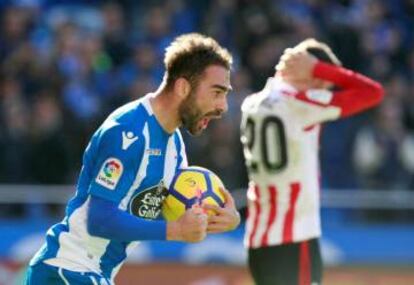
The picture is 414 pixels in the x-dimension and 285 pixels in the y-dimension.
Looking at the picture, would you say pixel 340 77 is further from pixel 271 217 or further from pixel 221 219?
pixel 221 219

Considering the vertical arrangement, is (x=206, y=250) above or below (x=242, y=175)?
below

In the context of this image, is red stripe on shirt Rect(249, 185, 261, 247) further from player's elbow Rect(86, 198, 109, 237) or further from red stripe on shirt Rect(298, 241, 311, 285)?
player's elbow Rect(86, 198, 109, 237)

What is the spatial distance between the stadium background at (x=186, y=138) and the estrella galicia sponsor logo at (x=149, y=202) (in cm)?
577

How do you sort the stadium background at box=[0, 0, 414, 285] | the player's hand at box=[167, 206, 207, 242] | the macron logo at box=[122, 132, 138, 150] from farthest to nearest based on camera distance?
the stadium background at box=[0, 0, 414, 285] → the macron logo at box=[122, 132, 138, 150] → the player's hand at box=[167, 206, 207, 242]

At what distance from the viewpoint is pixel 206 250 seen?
12203 mm

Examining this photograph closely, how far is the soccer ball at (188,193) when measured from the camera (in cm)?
589

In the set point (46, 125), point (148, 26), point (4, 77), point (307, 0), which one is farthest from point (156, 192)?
point (307, 0)

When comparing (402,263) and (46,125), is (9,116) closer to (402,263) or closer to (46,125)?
(46,125)

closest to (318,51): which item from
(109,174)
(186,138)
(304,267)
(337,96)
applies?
(337,96)

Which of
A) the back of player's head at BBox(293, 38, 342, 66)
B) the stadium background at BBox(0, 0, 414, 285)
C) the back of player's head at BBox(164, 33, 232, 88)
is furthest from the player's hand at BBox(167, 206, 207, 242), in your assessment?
the stadium background at BBox(0, 0, 414, 285)

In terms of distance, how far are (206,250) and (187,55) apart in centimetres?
663

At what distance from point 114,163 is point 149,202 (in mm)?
419

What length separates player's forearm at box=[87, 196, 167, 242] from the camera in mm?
5406

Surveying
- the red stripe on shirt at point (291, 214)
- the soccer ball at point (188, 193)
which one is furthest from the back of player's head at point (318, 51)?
the soccer ball at point (188, 193)
